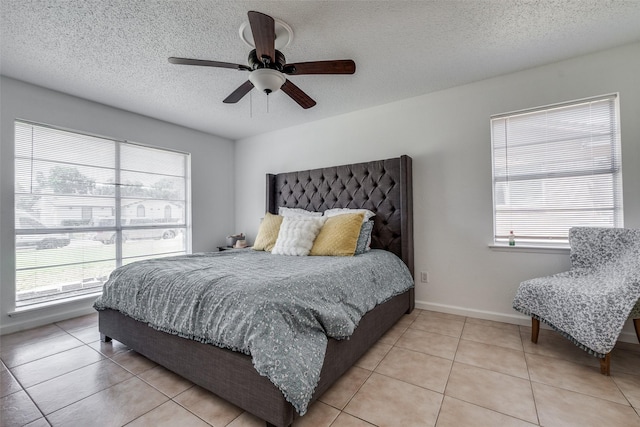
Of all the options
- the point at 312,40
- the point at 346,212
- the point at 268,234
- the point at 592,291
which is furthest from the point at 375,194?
the point at 592,291

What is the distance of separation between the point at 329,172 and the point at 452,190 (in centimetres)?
148

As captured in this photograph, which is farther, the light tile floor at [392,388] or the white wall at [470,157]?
the white wall at [470,157]

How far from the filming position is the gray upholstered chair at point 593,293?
163 cm

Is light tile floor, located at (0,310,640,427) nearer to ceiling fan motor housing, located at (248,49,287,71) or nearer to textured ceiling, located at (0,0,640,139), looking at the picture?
ceiling fan motor housing, located at (248,49,287,71)

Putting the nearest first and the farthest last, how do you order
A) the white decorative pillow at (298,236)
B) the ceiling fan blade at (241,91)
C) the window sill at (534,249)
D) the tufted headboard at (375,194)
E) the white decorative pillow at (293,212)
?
the ceiling fan blade at (241,91) → the window sill at (534,249) → the white decorative pillow at (298,236) → the tufted headboard at (375,194) → the white decorative pillow at (293,212)

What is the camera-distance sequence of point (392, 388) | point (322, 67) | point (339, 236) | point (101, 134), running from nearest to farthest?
point (392, 388) → point (322, 67) → point (339, 236) → point (101, 134)

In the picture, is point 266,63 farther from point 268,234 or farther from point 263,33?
point 268,234


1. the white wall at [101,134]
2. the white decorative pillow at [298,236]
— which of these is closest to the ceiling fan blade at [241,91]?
the white decorative pillow at [298,236]

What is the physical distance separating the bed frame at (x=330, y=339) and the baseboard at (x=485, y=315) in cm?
22

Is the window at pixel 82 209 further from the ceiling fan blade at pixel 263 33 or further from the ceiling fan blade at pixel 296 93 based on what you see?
the ceiling fan blade at pixel 263 33

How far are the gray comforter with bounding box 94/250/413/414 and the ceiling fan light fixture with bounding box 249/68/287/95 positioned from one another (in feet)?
4.29

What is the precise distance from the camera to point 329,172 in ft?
11.5

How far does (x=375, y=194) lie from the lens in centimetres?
313

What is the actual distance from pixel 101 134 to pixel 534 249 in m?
4.83
